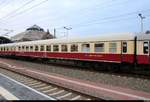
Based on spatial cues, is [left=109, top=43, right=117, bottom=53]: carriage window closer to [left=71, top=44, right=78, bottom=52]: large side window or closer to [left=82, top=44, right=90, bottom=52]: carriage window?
[left=82, top=44, right=90, bottom=52]: carriage window

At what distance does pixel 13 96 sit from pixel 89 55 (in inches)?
564

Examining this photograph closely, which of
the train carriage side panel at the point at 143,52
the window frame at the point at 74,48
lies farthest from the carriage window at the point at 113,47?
the window frame at the point at 74,48

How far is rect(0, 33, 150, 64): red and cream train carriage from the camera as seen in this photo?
21.1 metres

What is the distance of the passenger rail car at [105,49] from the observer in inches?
830

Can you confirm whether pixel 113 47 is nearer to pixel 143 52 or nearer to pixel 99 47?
pixel 99 47

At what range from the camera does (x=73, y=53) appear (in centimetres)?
2891

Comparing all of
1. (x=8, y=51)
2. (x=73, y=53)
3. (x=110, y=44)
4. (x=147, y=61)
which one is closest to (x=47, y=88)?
(x=147, y=61)

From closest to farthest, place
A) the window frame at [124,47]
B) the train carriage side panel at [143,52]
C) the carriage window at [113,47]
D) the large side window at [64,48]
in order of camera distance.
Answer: the train carriage side panel at [143,52]
the window frame at [124,47]
the carriage window at [113,47]
the large side window at [64,48]

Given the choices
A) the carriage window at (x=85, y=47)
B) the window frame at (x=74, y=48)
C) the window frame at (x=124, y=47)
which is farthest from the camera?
the window frame at (x=74, y=48)

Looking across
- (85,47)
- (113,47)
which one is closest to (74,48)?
(85,47)

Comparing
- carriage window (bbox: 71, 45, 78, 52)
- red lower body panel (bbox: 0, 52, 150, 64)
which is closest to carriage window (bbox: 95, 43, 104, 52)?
red lower body panel (bbox: 0, 52, 150, 64)

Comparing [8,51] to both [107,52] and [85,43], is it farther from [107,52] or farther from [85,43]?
[107,52]

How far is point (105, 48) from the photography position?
24.3m

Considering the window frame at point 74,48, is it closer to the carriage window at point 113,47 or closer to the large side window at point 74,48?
the large side window at point 74,48
